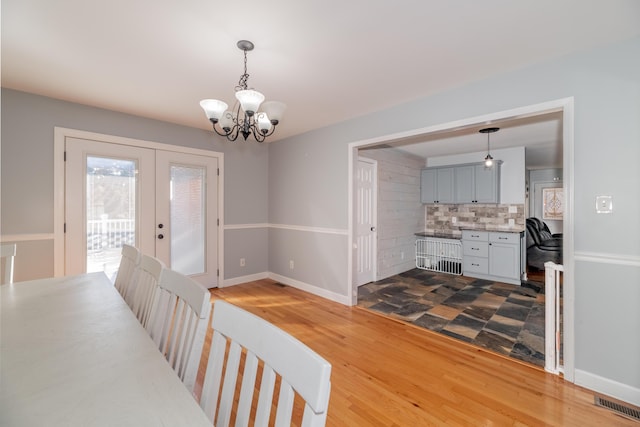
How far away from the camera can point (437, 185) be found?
228 inches

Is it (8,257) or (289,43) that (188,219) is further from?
(289,43)

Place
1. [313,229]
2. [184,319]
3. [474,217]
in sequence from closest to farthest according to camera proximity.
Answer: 1. [184,319]
2. [313,229]
3. [474,217]

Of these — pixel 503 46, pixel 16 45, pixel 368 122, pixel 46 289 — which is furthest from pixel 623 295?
pixel 16 45

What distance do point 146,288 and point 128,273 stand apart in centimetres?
48

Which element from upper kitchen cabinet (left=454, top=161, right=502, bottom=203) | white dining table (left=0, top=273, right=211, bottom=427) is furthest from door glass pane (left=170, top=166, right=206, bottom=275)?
upper kitchen cabinet (left=454, top=161, right=502, bottom=203)

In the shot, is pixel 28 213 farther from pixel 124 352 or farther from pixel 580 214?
pixel 580 214

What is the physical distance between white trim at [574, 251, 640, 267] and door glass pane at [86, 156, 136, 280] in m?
4.53

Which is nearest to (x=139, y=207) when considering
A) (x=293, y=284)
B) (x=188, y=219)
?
(x=188, y=219)

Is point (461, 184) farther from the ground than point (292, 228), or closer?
farther from the ground

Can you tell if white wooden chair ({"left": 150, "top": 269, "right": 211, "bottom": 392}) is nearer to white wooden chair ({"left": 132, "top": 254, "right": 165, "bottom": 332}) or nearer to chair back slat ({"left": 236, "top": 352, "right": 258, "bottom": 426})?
white wooden chair ({"left": 132, "top": 254, "right": 165, "bottom": 332})

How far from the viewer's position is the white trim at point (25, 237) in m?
2.78

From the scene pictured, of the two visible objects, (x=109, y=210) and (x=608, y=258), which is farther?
(x=109, y=210)

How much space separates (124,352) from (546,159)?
8019 millimetres

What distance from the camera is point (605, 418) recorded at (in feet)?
5.70
